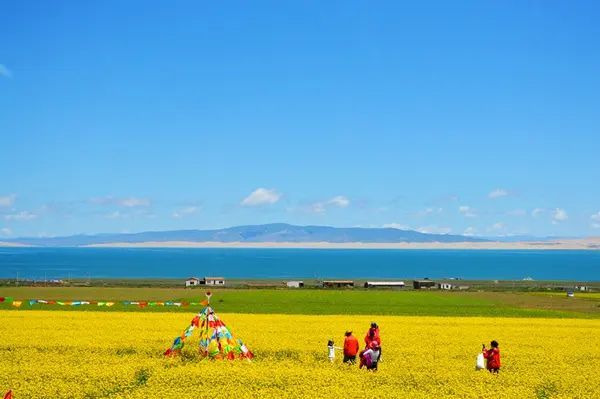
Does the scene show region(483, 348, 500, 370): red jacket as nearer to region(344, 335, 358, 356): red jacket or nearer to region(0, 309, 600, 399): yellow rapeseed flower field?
region(0, 309, 600, 399): yellow rapeseed flower field

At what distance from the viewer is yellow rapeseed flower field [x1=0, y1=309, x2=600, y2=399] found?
79.2 ft

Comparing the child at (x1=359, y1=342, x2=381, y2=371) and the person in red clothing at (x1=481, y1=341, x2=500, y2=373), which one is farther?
the person in red clothing at (x1=481, y1=341, x2=500, y2=373)

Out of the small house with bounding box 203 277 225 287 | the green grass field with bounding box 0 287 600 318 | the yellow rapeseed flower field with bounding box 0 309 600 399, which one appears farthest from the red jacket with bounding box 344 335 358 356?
the small house with bounding box 203 277 225 287

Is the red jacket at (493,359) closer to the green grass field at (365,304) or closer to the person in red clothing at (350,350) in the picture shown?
the person in red clothing at (350,350)

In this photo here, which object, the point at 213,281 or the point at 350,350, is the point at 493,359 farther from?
the point at 213,281

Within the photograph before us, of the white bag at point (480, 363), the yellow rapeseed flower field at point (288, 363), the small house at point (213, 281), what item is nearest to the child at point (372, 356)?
the yellow rapeseed flower field at point (288, 363)

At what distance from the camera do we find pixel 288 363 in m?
30.3

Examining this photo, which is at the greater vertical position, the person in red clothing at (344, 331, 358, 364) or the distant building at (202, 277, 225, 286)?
the distant building at (202, 277, 225, 286)

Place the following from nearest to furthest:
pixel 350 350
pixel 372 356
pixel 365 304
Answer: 1. pixel 372 356
2. pixel 350 350
3. pixel 365 304

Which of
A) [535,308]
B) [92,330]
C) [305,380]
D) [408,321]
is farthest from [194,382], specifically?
[535,308]

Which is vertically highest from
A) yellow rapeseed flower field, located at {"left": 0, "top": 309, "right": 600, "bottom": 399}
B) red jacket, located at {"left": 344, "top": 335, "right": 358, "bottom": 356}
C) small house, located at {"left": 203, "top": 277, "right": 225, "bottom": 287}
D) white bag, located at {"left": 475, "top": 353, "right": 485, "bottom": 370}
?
small house, located at {"left": 203, "top": 277, "right": 225, "bottom": 287}

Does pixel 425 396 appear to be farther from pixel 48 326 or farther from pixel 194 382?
pixel 48 326

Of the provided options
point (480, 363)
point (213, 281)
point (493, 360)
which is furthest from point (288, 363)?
point (213, 281)

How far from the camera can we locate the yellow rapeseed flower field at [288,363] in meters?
24.1
